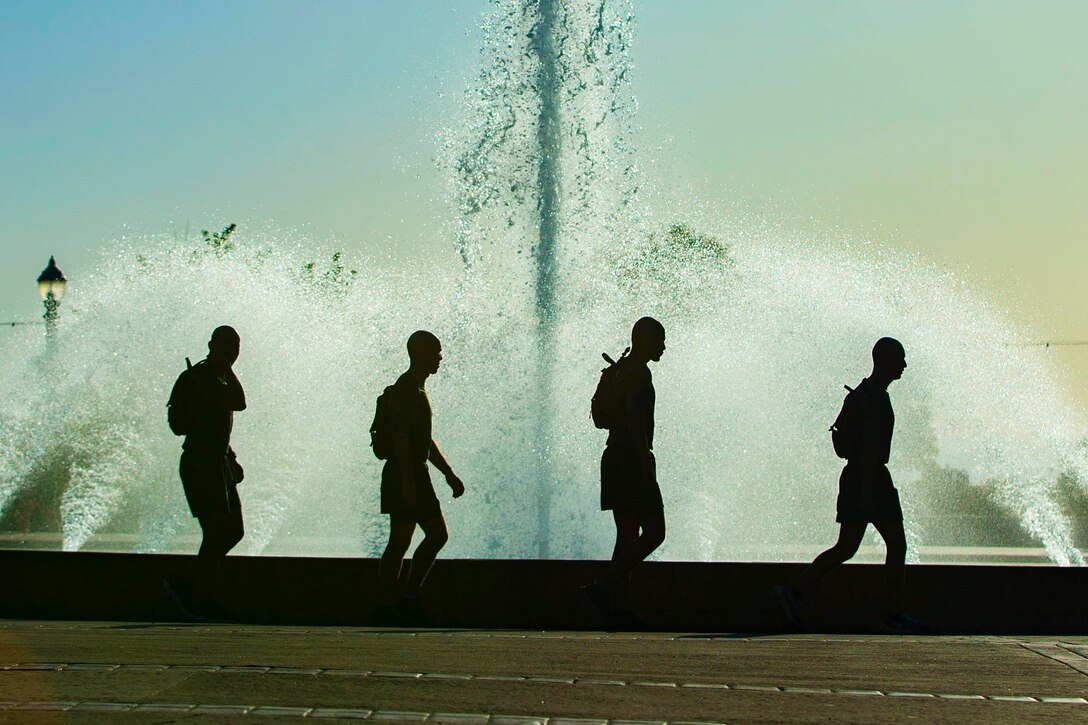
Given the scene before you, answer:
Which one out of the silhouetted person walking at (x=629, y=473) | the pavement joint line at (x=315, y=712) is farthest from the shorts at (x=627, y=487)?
the pavement joint line at (x=315, y=712)

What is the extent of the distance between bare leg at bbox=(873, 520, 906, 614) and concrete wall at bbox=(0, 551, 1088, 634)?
1.47 ft

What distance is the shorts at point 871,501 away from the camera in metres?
9.34

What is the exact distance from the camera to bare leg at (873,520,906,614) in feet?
30.5

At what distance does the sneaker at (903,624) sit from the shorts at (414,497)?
2.59m

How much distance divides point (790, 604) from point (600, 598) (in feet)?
3.57

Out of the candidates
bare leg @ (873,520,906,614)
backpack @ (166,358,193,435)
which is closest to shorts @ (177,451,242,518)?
backpack @ (166,358,193,435)

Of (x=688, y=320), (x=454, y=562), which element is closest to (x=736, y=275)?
(x=688, y=320)

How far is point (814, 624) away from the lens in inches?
382

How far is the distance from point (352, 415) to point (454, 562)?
9.60 meters

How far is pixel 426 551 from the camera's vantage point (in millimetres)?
9383

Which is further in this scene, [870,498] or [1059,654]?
[870,498]

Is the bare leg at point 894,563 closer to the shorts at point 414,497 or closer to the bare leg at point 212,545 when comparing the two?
the shorts at point 414,497

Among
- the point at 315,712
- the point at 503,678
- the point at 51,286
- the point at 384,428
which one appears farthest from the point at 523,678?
the point at 51,286

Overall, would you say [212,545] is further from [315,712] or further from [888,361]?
[315,712]
